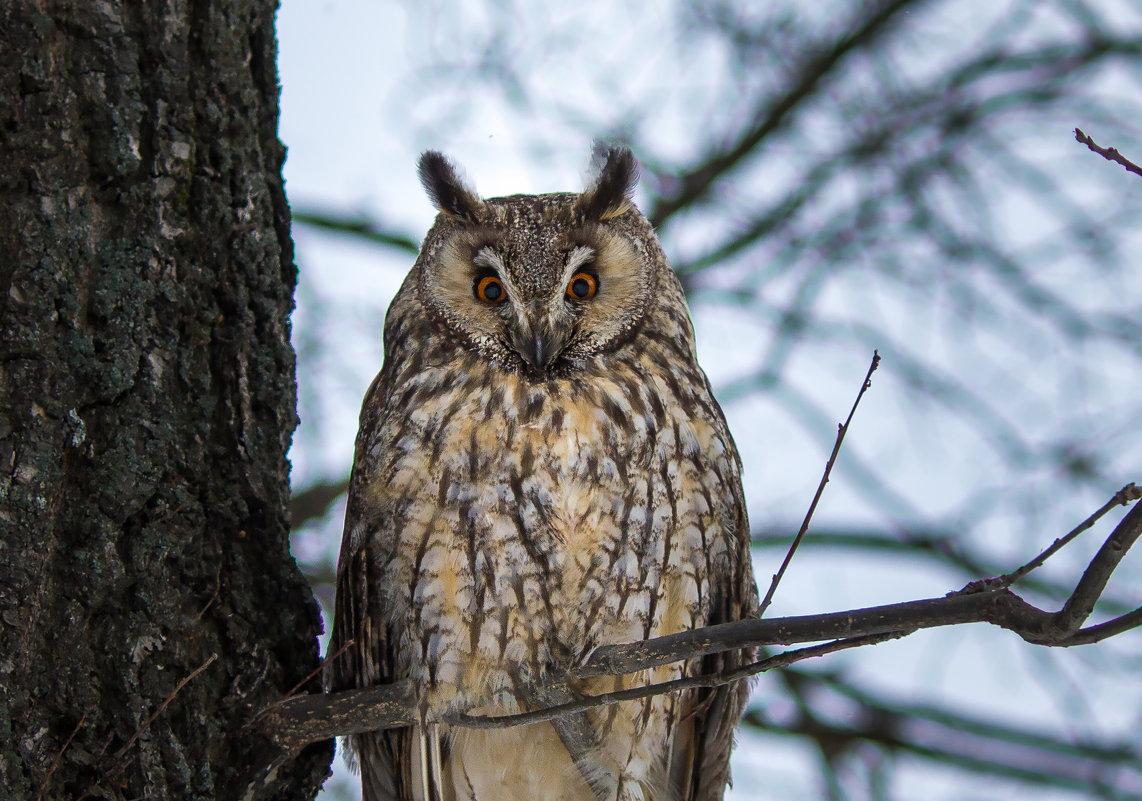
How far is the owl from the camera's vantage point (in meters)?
1.84

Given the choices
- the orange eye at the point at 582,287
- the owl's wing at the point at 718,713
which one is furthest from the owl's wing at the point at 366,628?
the owl's wing at the point at 718,713

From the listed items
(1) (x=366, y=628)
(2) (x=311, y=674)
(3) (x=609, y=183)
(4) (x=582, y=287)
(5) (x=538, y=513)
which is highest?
(3) (x=609, y=183)

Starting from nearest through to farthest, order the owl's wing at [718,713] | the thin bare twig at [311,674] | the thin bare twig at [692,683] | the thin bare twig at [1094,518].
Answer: the thin bare twig at [1094,518], the thin bare twig at [692,683], the thin bare twig at [311,674], the owl's wing at [718,713]

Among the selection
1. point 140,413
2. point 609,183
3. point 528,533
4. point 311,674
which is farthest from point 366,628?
point 609,183

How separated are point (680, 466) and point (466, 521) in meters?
0.42

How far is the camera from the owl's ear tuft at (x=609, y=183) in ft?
7.23

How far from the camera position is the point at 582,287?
6.98ft

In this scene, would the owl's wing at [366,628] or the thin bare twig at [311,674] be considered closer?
the thin bare twig at [311,674]

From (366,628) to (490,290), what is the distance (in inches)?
27.8

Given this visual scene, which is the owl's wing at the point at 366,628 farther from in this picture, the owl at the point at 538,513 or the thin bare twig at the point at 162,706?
the thin bare twig at the point at 162,706

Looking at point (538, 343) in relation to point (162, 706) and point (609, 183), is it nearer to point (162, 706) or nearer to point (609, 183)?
point (609, 183)

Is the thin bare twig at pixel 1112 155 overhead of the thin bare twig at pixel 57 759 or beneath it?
overhead

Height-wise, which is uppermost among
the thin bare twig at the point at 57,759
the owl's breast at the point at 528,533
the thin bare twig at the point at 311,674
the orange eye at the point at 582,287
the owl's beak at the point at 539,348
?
the orange eye at the point at 582,287

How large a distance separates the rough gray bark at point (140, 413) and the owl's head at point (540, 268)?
373 millimetres
